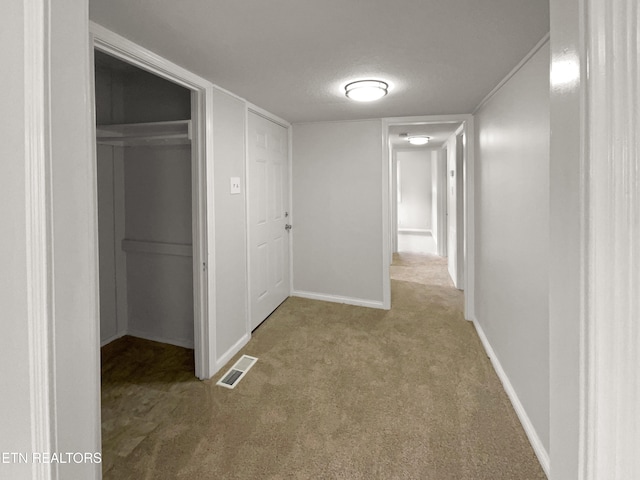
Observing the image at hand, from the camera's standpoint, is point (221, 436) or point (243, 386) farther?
point (243, 386)

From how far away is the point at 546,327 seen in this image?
1.73m

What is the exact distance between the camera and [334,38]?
177cm

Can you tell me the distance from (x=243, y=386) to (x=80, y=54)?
2.21 m

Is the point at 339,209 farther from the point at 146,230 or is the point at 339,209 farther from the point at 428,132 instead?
the point at 146,230

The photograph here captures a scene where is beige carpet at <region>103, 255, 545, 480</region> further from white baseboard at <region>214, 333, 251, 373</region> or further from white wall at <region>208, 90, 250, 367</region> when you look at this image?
white wall at <region>208, 90, 250, 367</region>

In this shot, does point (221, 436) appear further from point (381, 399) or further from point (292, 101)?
point (292, 101)

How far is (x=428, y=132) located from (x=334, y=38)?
3.43m

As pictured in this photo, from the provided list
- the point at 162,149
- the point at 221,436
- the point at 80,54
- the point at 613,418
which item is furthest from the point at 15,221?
the point at 162,149

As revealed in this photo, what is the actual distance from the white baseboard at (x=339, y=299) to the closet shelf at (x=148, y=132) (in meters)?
2.30

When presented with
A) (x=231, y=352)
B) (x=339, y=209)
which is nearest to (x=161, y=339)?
(x=231, y=352)

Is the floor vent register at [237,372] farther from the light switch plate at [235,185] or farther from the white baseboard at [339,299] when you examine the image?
the white baseboard at [339,299]

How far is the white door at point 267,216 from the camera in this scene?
3281 mm

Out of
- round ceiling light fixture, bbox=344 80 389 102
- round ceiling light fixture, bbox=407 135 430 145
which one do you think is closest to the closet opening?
round ceiling light fixture, bbox=344 80 389 102

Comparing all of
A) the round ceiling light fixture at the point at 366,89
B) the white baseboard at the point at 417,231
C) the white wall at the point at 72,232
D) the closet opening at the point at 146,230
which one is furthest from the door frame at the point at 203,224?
the white baseboard at the point at 417,231
